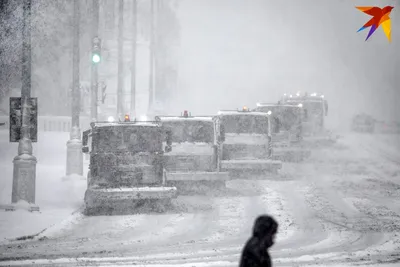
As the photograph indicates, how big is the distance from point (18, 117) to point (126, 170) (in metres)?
2.52

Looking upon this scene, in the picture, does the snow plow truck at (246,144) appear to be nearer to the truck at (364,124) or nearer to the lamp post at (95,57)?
the lamp post at (95,57)

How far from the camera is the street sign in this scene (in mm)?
15148

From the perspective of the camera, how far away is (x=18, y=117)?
1520 centimetres

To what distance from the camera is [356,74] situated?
103375 mm

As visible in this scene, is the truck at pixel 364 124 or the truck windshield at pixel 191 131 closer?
the truck windshield at pixel 191 131

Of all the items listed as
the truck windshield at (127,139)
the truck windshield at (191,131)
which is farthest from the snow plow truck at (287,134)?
the truck windshield at (127,139)

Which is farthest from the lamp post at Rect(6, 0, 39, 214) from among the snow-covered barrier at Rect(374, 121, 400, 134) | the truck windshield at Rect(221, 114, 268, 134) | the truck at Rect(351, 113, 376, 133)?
the snow-covered barrier at Rect(374, 121, 400, 134)

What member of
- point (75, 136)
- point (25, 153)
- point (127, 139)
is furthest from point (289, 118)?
point (25, 153)

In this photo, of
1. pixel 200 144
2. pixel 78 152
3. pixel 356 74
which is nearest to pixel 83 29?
pixel 78 152

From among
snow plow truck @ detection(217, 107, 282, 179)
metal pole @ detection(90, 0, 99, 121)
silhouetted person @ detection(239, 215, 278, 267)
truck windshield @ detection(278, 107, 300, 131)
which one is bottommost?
silhouetted person @ detection(239, 215, 278, 267)

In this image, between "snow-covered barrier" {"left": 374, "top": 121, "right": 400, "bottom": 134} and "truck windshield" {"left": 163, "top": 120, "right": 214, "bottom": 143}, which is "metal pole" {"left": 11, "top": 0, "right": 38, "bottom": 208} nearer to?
"truck windshield" {"left": 163, "top": 120, "right": 214, "bottom": 143}

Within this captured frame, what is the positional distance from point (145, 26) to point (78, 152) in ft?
161

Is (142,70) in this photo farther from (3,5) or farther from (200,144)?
(200,144)

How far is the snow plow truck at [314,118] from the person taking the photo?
31297 millimetres
